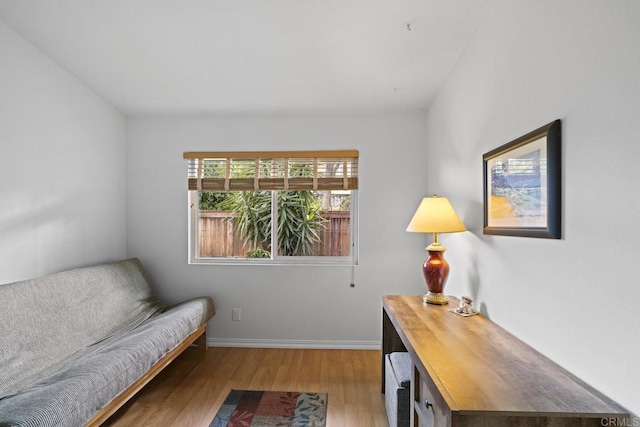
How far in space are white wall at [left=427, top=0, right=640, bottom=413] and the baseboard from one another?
5.42 ft

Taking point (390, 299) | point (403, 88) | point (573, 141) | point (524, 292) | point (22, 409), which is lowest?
point (22, 409)

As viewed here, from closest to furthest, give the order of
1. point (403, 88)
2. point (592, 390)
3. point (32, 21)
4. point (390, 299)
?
1. point (592, 390)
2. point (32, 21)
3. point (390, 299)
4. point (403, 88)

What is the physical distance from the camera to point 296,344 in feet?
11.0

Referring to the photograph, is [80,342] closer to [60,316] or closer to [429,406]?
[60,316]

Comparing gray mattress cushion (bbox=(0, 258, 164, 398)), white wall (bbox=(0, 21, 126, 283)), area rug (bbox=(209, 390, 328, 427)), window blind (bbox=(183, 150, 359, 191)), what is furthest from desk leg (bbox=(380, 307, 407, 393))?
white wall (bbox=(0, 21, 126, 283))

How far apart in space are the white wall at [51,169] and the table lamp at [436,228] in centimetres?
257

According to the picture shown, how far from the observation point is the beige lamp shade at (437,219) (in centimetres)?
215

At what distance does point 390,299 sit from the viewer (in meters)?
2.36

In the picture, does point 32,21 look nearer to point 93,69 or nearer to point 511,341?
point 93,69

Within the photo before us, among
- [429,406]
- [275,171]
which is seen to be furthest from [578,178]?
[275,171]

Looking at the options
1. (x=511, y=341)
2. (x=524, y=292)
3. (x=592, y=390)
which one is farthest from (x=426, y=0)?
(x=592, y=390)

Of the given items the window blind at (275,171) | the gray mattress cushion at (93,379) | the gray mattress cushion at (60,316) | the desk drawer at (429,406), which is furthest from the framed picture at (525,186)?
the gray mattress cushion at (60,316)

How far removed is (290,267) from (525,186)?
2271 mm

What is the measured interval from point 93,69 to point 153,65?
49cm
